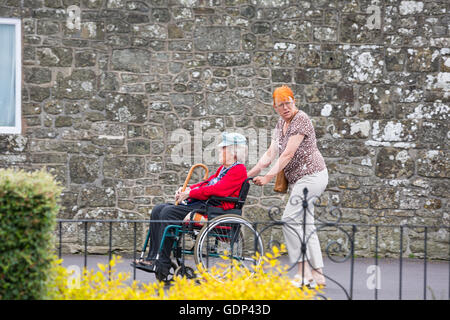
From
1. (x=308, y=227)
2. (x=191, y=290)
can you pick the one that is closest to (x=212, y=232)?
(x=308, y=227)

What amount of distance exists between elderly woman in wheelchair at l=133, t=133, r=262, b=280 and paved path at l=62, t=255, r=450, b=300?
575 mm

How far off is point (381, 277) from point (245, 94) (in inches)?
111

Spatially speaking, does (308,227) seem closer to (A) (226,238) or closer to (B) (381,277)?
(A) (226,238)

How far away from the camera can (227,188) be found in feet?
19.1

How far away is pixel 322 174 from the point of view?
572 cm

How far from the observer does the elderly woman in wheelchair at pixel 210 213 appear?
18.6 feet

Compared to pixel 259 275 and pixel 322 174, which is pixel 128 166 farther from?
pixel 259 275

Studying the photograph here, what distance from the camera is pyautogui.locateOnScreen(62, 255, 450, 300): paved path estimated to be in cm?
561

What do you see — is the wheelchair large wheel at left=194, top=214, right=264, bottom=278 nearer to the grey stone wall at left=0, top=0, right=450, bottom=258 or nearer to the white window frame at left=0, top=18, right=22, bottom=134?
the grey stone wall at left=0, top=0, right=450, bottom=258

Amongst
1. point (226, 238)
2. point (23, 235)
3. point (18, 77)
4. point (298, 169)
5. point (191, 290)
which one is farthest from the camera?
point (18, 77)

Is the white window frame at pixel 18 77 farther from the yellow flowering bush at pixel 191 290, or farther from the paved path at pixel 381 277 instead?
the yellow flowering bush at pixel 191 290

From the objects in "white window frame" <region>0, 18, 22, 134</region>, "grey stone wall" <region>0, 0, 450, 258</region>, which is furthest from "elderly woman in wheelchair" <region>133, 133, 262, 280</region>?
"white window frame" <region>0, 18, 22, 134</region>

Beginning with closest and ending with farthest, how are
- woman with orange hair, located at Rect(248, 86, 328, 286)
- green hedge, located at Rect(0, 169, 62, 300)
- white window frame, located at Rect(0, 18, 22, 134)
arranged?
green hedge, located at Rect(0, 169, 62, 300), woman with orange hair, located at Rect(248, 86, 328, 286), white window frame, located at Rect(0, 18, 22, 134)
